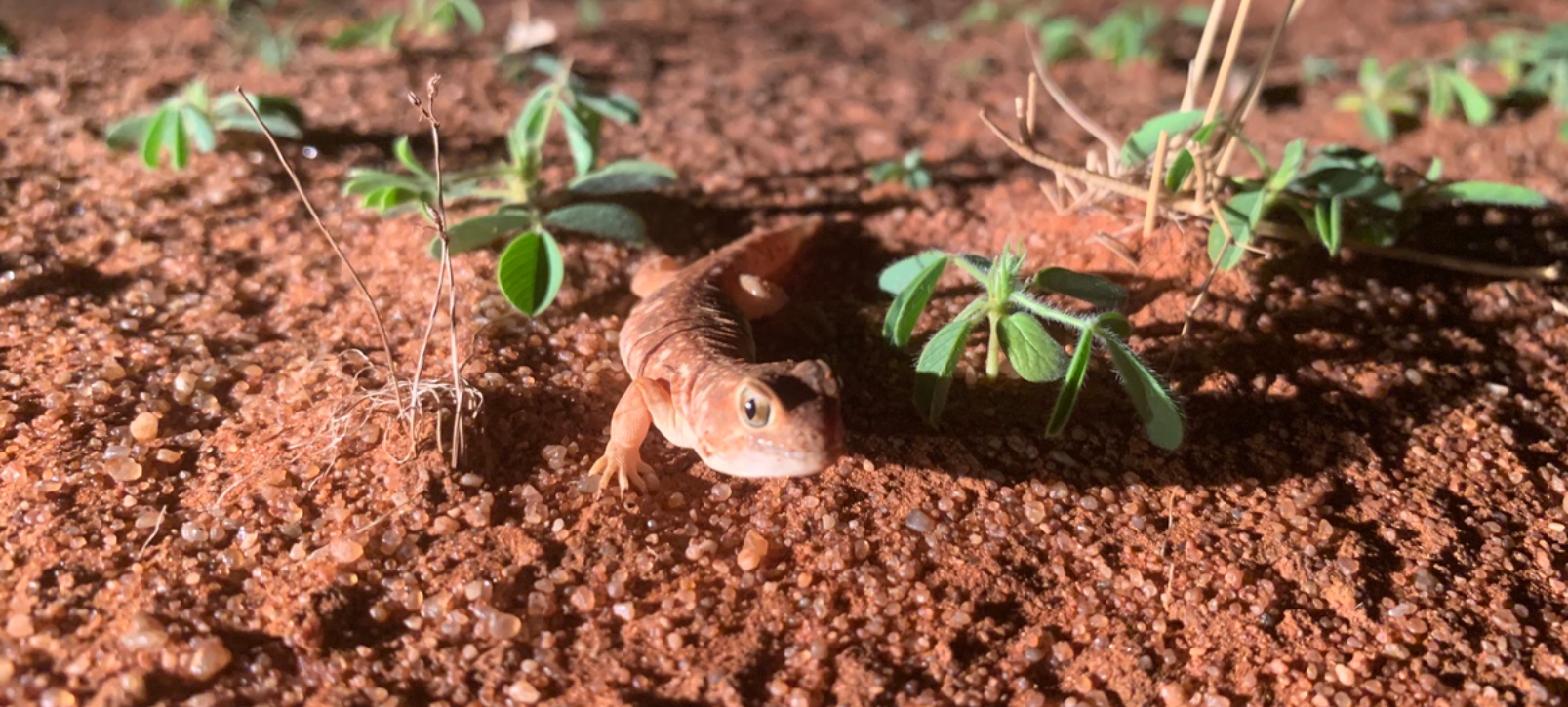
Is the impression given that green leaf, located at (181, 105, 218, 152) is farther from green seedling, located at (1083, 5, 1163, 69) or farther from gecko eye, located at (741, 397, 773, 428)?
green seedling, located at (1083, 5, 1163, 69)

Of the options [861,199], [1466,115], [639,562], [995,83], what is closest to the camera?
[639,562]

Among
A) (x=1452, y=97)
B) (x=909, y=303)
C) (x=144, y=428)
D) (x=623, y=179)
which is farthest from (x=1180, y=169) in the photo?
(x=144, y=428)

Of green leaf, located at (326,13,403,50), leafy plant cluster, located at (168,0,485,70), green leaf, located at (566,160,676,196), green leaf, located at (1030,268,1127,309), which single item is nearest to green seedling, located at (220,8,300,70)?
leafy plant cluster, located at (168,0,485,70)

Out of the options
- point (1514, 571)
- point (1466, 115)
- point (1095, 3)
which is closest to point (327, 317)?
point (1514, 571)

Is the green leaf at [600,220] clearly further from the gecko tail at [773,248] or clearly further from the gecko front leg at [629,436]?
the gecko front leg at [629,436]

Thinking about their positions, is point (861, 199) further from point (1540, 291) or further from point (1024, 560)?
point (1540, 291)
